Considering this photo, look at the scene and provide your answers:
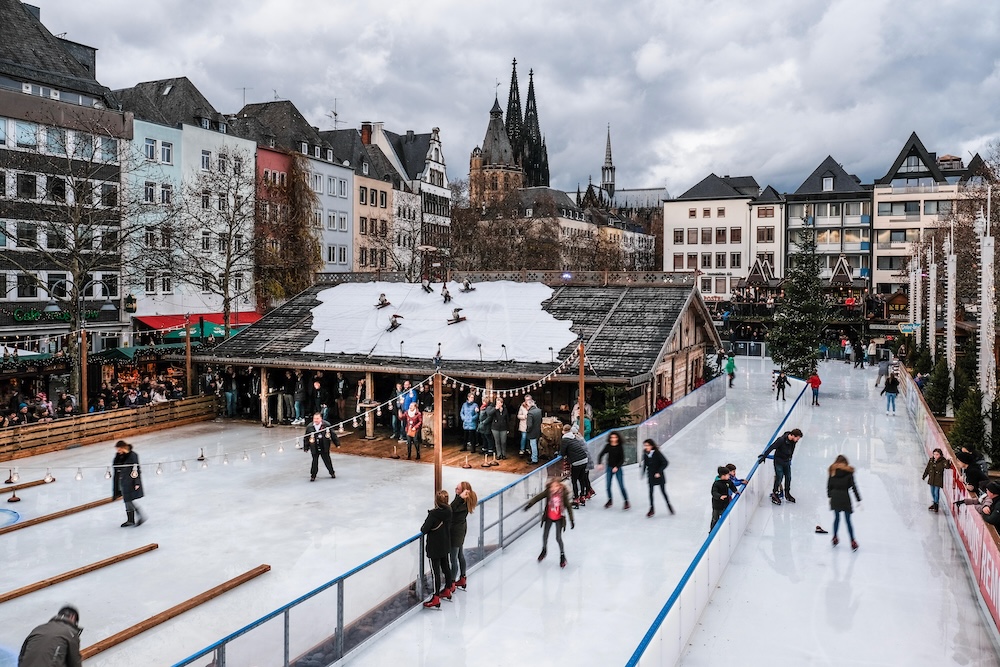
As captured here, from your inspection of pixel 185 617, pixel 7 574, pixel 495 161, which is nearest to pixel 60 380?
pixel 7 574

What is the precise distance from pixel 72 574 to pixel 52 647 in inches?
231

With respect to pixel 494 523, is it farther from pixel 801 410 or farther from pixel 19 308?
pixel 19 308

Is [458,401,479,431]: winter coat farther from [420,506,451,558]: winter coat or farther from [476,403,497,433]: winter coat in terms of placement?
[420,506,451,558]: winter coat

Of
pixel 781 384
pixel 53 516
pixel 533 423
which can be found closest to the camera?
pixel 53 516

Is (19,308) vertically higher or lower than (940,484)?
higher

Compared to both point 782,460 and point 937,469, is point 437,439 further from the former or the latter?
point 937,469

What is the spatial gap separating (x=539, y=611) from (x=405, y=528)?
186 inches

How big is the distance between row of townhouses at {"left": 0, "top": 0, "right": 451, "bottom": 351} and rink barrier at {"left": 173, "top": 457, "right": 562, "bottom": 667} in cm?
1869

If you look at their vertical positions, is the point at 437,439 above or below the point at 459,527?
above

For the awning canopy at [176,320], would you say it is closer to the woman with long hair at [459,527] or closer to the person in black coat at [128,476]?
the person in black coat at [128,476]

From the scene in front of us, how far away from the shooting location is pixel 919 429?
21.3 metres

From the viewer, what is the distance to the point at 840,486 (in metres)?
12.3

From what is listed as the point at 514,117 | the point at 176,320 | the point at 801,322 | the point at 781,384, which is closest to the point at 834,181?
the point at 801,322

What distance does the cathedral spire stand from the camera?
13938cm
